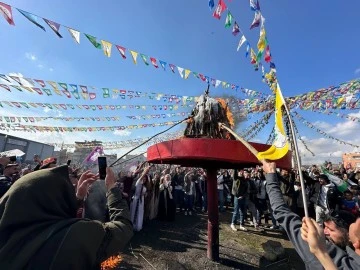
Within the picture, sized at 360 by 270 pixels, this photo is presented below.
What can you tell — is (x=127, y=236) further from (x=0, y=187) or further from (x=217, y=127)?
(x=217, y=127)

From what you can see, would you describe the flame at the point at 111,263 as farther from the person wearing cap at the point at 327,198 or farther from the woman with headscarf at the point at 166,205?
the person wearing cap at the point at 327,198

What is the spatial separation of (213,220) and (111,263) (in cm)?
333

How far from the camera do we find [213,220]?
7871 mm

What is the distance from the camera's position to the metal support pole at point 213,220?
7.64 metres

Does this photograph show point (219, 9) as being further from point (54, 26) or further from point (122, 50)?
point (54, 26)

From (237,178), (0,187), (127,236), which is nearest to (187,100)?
(237,178)

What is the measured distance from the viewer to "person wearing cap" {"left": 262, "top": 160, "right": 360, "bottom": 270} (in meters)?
2.42

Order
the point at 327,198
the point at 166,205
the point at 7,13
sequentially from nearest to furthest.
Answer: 1. the point at 7,13
2. the point at 327,198
3. the point at 166,205

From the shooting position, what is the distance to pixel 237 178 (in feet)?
37.5

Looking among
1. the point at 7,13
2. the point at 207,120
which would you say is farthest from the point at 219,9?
the point at 7,13

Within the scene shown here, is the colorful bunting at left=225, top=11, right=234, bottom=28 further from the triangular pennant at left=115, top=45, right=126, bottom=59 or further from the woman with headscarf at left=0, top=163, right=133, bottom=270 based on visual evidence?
the woman with headscarf at left=0, top=163, right=133, bottom=270

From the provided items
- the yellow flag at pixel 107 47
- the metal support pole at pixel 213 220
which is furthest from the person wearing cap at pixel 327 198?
the yellow flag at pixel 107 47

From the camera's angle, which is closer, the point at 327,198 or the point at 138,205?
the point at 327,198

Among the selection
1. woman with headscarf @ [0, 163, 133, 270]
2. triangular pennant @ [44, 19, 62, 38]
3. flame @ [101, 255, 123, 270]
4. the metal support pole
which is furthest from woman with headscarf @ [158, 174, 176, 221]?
woman with headscarf @ [0, 163, 133, 270]
